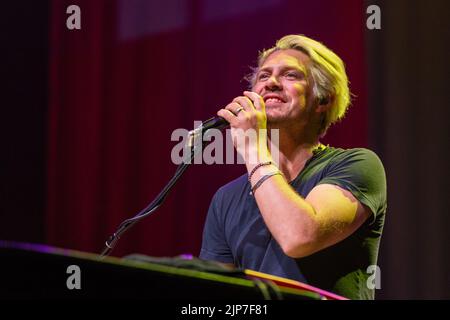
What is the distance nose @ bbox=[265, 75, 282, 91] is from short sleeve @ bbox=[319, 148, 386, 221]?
0.30 m

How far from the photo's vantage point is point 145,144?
303 centimetres

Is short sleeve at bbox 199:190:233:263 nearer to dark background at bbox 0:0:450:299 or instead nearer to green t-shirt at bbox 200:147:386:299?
green t-shirt at bbox 200:147:386:299

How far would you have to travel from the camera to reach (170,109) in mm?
2984

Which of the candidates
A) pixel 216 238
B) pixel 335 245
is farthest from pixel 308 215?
pixel 216 238

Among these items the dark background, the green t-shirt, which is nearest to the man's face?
the green t-shirt

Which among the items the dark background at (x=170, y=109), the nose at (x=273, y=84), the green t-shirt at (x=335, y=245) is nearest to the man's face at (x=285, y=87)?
the nose at (x=273, y=84)

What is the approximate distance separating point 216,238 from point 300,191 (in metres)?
0.33

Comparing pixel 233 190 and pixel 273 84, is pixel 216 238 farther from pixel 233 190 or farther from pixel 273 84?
pixel 273 84

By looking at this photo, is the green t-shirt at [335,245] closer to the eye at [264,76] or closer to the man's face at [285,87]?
the man's face at [285,87]

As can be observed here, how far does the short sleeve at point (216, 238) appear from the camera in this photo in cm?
191

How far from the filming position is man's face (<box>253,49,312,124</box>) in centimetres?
188
